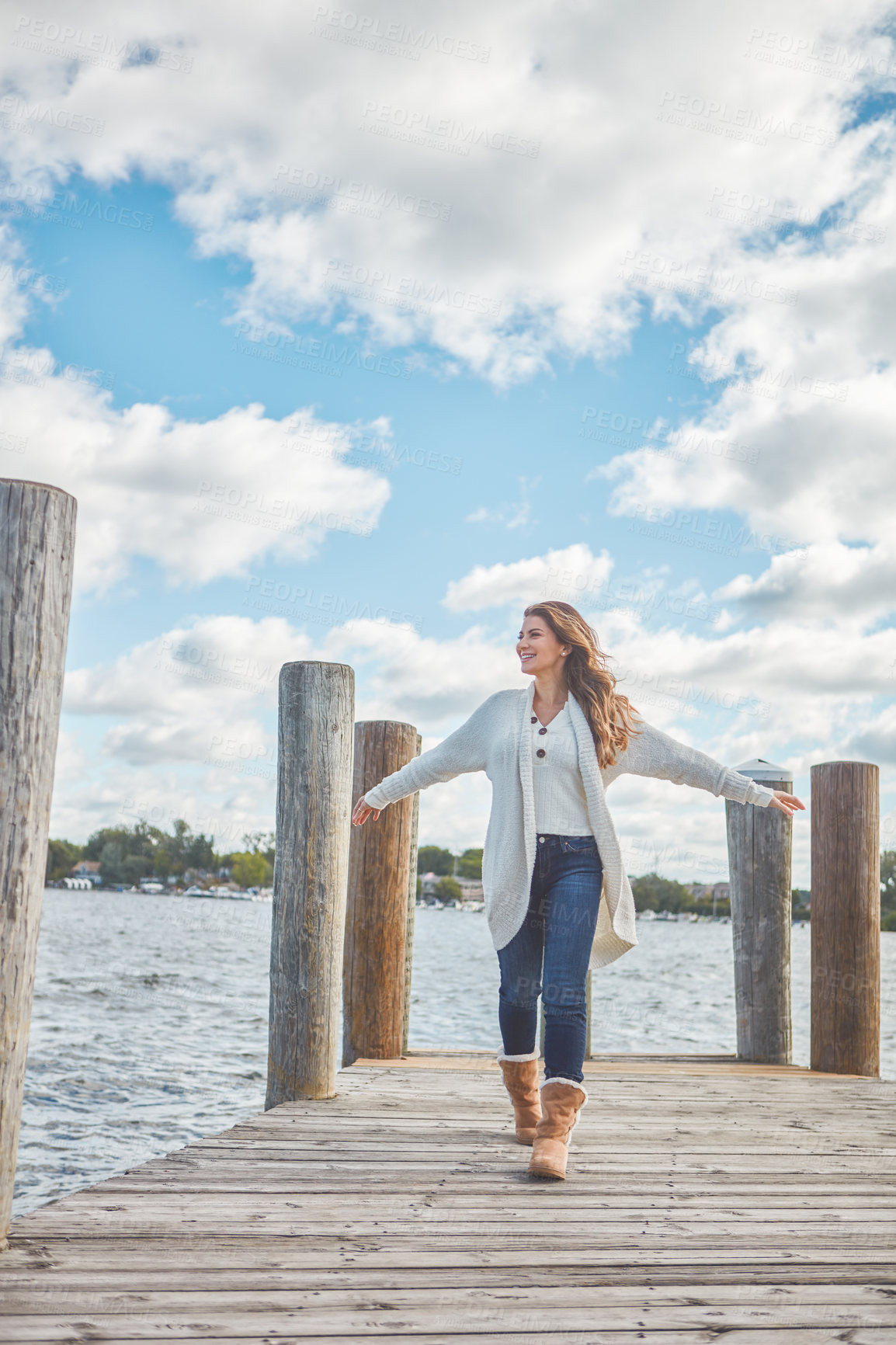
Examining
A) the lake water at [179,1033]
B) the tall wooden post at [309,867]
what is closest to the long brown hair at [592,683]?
the tall wooden post at [309,867]

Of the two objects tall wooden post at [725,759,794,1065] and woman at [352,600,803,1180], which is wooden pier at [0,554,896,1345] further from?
tall wooden post at [725,759,794,1065]

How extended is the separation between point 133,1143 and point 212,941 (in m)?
40.7

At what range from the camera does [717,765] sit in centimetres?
415

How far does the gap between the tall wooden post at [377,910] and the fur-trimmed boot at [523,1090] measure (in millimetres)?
1840

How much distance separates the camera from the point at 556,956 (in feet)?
12.4

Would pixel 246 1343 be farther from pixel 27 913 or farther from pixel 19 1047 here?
pixel 27 913

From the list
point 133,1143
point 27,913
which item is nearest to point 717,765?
point 27,913

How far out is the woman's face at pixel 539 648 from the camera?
4.11 metres

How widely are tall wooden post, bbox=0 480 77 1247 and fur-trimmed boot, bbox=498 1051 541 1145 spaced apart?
1953mm

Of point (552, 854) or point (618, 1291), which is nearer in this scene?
point (618, 1291)

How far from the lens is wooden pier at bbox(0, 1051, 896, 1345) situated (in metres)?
2.30

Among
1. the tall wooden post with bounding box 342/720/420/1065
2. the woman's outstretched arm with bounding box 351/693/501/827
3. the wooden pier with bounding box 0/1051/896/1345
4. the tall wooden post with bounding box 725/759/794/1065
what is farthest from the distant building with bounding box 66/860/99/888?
the wooden pier with bounding box 0/1051/896/1345

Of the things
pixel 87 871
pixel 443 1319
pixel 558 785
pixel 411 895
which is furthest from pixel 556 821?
pixel 87 871

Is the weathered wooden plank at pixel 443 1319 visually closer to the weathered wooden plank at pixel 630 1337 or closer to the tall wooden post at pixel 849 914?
the weathered wooden plank at pixel 630 1337
